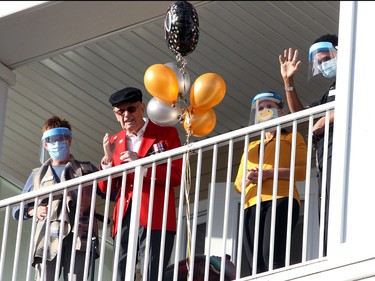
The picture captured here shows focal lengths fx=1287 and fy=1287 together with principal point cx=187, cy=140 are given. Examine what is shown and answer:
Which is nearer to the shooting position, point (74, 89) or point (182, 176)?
point (182, 176)

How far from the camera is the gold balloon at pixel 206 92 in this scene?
10.1m

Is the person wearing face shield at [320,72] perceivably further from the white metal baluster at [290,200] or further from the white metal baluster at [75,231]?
the white metal baluster at [75,231]

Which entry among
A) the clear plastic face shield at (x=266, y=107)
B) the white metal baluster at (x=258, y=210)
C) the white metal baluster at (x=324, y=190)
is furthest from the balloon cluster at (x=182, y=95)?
the white metal baluster at (x=324, y=190)

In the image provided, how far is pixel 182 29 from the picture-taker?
1047 centimetres

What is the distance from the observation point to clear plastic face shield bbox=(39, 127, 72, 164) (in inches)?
427

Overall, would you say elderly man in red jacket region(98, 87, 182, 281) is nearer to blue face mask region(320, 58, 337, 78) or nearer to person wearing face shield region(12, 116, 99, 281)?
person wearing face shield region(12, 116, 99, 281)

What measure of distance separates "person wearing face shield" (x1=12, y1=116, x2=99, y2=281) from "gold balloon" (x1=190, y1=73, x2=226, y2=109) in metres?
1.29

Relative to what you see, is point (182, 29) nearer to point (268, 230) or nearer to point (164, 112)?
point (164, 112)

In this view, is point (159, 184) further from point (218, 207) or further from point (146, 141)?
point (218, 207)

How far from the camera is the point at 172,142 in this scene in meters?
10.5

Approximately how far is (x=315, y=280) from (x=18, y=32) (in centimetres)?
415

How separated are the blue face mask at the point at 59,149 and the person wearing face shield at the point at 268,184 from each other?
1.53 metres

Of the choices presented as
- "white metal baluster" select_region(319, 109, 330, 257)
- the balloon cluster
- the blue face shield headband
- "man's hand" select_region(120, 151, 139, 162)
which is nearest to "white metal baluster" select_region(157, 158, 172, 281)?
the balloon cluster

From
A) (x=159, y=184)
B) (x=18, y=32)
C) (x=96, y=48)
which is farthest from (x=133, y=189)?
(x=96, y=48)
